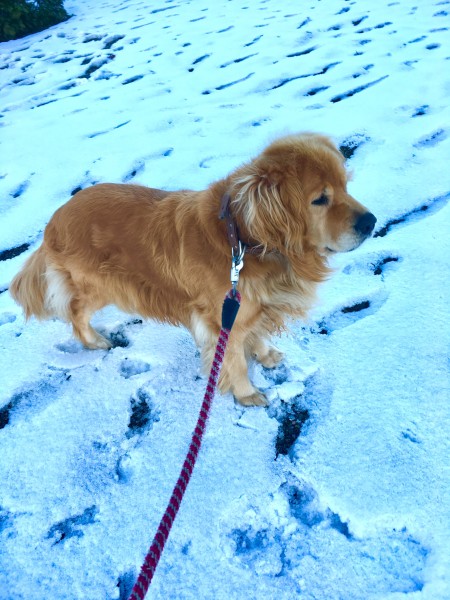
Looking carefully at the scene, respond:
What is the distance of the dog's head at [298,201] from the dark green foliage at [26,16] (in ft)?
30.8

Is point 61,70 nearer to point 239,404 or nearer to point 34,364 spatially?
point 34,364

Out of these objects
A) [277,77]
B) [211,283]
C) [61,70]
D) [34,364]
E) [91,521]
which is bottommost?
[91,521]

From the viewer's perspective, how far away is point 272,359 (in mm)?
2348

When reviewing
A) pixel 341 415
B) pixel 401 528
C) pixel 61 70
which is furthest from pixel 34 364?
pixel 61 70

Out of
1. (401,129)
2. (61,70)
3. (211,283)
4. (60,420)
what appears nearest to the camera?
(211,283)

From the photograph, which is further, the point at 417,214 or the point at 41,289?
the point at 417,214

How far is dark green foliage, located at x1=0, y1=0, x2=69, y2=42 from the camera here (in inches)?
328

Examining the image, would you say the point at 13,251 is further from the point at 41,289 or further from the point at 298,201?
the point at 298,201

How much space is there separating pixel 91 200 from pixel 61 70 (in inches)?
237

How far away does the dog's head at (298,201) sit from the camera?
5.80 ft

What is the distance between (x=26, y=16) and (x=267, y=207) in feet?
32.7

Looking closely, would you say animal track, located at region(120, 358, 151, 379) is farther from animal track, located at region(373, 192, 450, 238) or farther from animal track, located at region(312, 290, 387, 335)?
animal track, located at region(373, 192, 450, 238)

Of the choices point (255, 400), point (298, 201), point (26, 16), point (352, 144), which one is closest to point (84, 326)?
point (255, 400)

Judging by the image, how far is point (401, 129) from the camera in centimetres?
399
